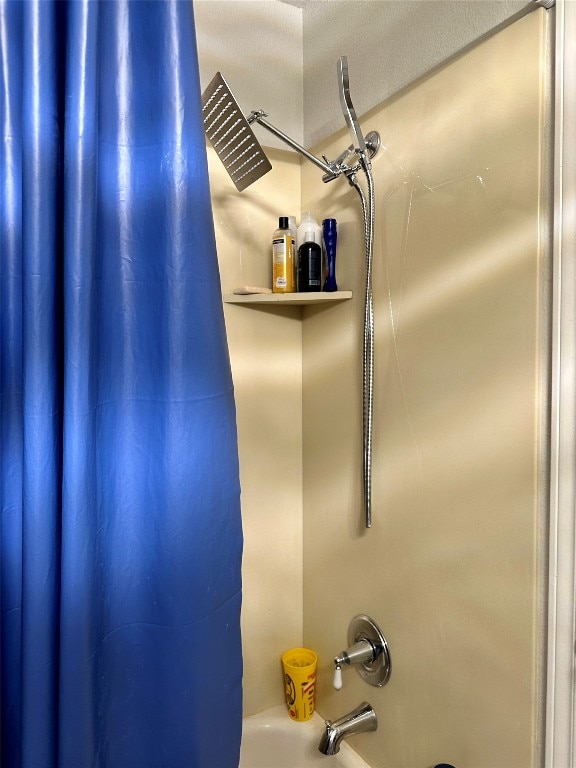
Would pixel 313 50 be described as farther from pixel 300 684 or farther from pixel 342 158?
pixel 300 684

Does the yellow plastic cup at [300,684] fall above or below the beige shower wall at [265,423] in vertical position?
below

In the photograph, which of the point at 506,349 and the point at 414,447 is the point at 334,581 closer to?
the point at 414,447

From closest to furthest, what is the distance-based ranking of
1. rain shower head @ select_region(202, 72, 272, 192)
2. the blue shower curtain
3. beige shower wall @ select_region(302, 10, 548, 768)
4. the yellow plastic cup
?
1. the blue shower curtain
2. beige shower wall @ select_region(302, 10, 548, 768)
3. rain shower head @ select_region(202, 72, 272, 192)
4. the yellow plastic cup

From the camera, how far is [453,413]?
45.3 inches

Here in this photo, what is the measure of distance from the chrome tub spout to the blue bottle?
1.04m

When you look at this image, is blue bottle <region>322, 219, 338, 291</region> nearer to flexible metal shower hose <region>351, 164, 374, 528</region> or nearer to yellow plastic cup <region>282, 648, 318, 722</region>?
flexible metal shower hose <region>351, 164, 374, 528</region>

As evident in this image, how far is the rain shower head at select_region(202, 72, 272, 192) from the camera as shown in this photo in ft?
3.85

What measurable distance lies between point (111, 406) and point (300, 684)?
1099mm

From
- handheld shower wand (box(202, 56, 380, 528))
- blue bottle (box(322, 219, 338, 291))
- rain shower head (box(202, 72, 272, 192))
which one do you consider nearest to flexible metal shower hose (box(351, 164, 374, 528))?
handheld shower wand (box(202, 56, 380, 528))

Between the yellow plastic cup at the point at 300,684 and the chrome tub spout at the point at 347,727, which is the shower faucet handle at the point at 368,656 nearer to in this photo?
the chrome tub spout at the point at 347,727

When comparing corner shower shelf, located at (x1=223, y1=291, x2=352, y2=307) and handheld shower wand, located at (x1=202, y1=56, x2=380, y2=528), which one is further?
corner shower shelf, located at (x1=223, y1=291, x2=352, y2=307)

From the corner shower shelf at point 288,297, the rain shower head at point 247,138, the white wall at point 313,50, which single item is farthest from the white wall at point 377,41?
the corner shower shelf at point 288,297

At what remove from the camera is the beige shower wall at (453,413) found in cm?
101

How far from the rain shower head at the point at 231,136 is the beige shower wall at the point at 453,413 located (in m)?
0.27
